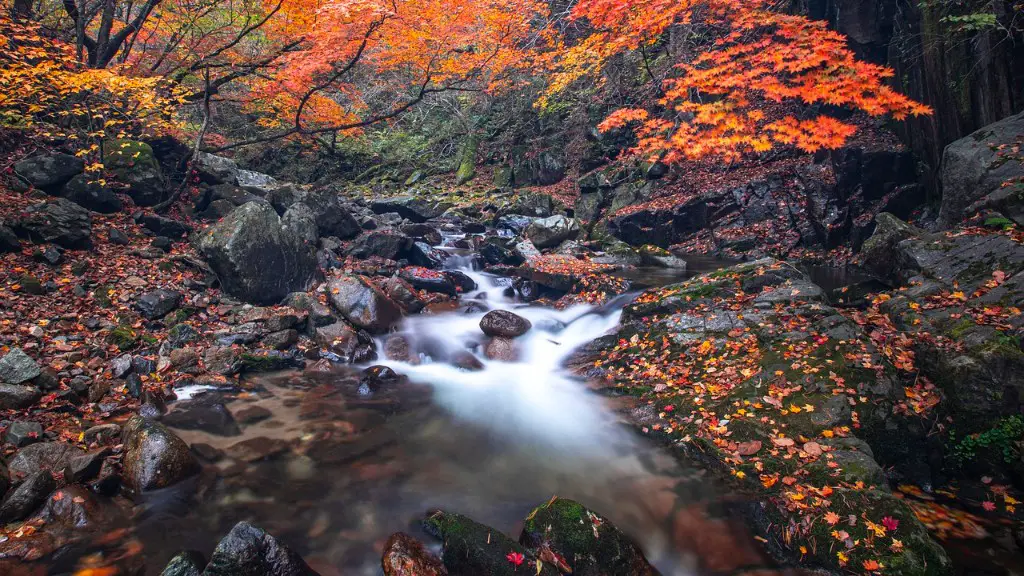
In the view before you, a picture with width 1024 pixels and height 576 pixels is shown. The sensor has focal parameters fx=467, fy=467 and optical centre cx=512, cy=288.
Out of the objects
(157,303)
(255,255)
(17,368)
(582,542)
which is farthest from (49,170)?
(582,542)

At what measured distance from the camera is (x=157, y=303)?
763cm

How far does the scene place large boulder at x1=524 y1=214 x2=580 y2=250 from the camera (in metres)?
15.4

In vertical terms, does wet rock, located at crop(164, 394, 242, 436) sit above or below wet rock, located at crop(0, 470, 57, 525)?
below

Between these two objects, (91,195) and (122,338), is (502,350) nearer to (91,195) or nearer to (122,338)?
(122,338)

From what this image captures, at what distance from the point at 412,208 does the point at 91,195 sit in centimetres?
1144

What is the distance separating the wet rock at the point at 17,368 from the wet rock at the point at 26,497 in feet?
5.95

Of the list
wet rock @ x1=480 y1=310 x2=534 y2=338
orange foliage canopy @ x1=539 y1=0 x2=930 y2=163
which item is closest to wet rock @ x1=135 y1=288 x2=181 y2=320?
wet rock @ x1=480 y1=310 x2=534 y2=338

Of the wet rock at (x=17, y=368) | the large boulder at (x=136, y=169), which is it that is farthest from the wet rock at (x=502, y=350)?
the large boulder at (x=136, y=169)

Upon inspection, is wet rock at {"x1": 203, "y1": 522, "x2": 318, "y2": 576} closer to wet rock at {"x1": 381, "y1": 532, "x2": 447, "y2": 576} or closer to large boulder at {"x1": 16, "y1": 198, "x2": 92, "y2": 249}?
wet rock at {"x1": 381, "y1": 532, "x2": 447, "y2": 576}

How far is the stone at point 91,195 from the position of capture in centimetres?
909

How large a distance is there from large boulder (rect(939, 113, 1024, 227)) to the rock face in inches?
467

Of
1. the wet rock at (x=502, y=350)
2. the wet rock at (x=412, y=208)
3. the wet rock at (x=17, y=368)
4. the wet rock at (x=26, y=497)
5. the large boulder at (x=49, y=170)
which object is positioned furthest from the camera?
the wet rock at (x=412, y=208)

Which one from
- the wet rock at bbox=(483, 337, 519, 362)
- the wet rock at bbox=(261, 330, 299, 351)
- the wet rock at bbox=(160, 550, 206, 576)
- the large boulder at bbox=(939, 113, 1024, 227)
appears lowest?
the wet rock at bbox=(483, 337, 519, 362)

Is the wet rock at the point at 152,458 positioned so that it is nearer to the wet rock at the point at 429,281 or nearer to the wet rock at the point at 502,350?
the wet rock at the point at 502,350
